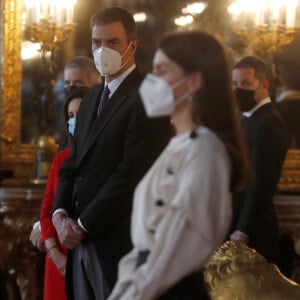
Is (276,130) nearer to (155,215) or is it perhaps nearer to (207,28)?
(207,28)

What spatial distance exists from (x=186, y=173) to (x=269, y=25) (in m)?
3.82

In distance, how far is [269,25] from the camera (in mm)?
5773

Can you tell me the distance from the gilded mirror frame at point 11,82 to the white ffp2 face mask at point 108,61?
270cm

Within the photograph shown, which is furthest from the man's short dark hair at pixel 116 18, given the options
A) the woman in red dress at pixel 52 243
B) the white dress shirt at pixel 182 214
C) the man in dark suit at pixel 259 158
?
the white dress shirt at pixel 182 214

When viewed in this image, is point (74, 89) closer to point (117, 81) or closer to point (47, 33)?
point (117, 81)

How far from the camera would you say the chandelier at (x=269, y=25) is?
5758 millimetres

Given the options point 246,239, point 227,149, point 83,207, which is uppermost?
point 227,149

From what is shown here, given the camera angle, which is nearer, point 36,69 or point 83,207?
point 83,207

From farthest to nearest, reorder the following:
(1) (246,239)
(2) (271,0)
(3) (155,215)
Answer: (2) (271,0) → (1) (246,239) → (3) (155,215)

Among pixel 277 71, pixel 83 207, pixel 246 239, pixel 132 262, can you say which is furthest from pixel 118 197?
pixel 277 71

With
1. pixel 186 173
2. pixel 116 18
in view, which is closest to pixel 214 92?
pixel 186 173

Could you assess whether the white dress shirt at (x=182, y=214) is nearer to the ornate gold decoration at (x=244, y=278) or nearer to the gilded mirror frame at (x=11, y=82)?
the ornate gold decoration at (x=244, y=278)

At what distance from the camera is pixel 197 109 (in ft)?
7.13

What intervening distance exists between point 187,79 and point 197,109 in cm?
7
